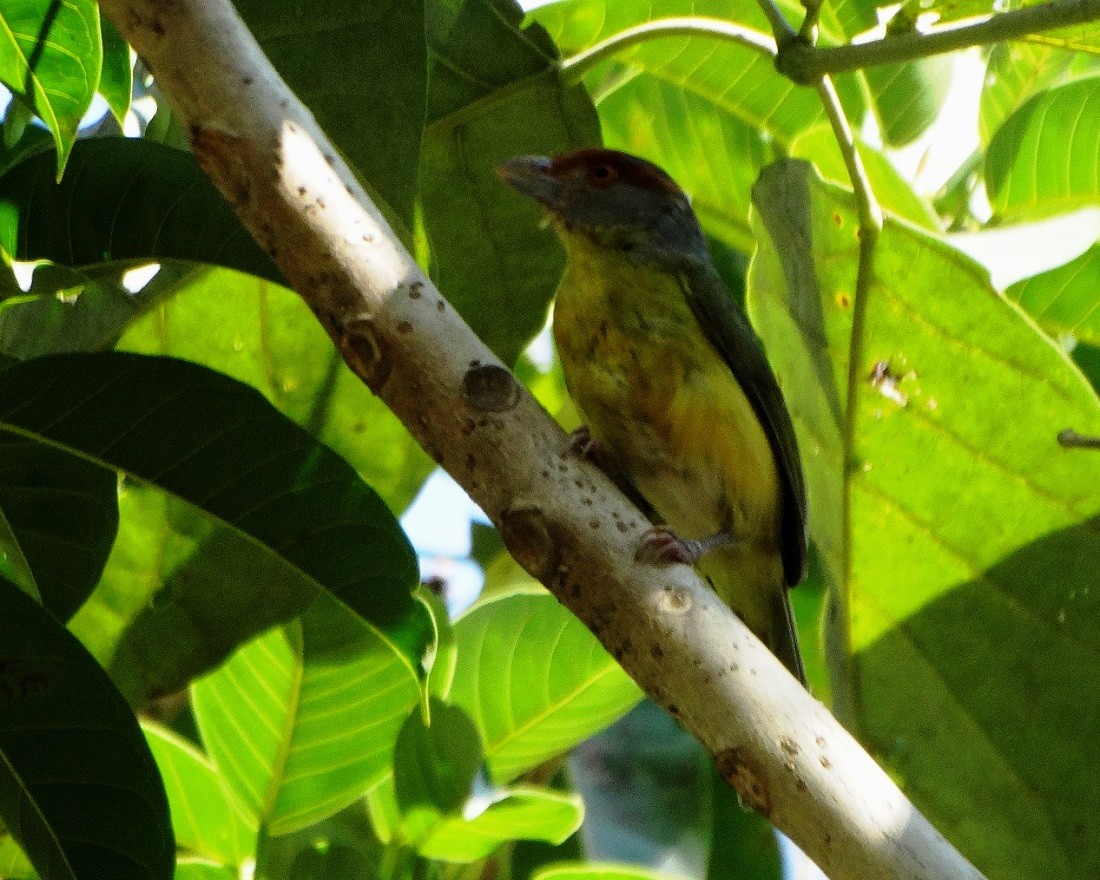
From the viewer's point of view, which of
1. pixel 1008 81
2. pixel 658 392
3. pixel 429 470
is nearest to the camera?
pixel 429 470

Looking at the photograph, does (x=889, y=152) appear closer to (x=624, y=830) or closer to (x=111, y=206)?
(x=624, y=830)

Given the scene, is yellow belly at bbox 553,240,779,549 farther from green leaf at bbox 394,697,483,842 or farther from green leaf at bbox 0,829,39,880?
green leaf at bbox 0,829,39,880

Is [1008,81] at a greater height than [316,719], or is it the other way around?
[1008,81]

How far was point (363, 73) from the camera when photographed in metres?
2.15

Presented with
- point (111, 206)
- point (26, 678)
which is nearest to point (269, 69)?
point (111, 206)

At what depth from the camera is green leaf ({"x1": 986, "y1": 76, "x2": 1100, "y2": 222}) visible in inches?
113

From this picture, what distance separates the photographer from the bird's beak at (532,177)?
2701 millimetres

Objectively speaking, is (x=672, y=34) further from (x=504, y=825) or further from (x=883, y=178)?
(x=504, y=825)

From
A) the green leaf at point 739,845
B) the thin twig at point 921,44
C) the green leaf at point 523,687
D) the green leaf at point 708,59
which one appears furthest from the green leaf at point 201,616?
the green leaf at point 708,59

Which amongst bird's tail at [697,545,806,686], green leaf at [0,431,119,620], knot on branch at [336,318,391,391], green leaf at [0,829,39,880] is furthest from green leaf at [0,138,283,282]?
bird's tail at [697,545,806,686]

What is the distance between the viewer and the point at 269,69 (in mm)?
1684

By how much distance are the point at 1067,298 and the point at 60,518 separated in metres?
2.04

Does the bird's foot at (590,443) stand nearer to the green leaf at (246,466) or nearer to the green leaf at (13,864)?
the green leaf at (246,466)

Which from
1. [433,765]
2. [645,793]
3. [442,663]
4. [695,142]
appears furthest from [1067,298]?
[433,765]
